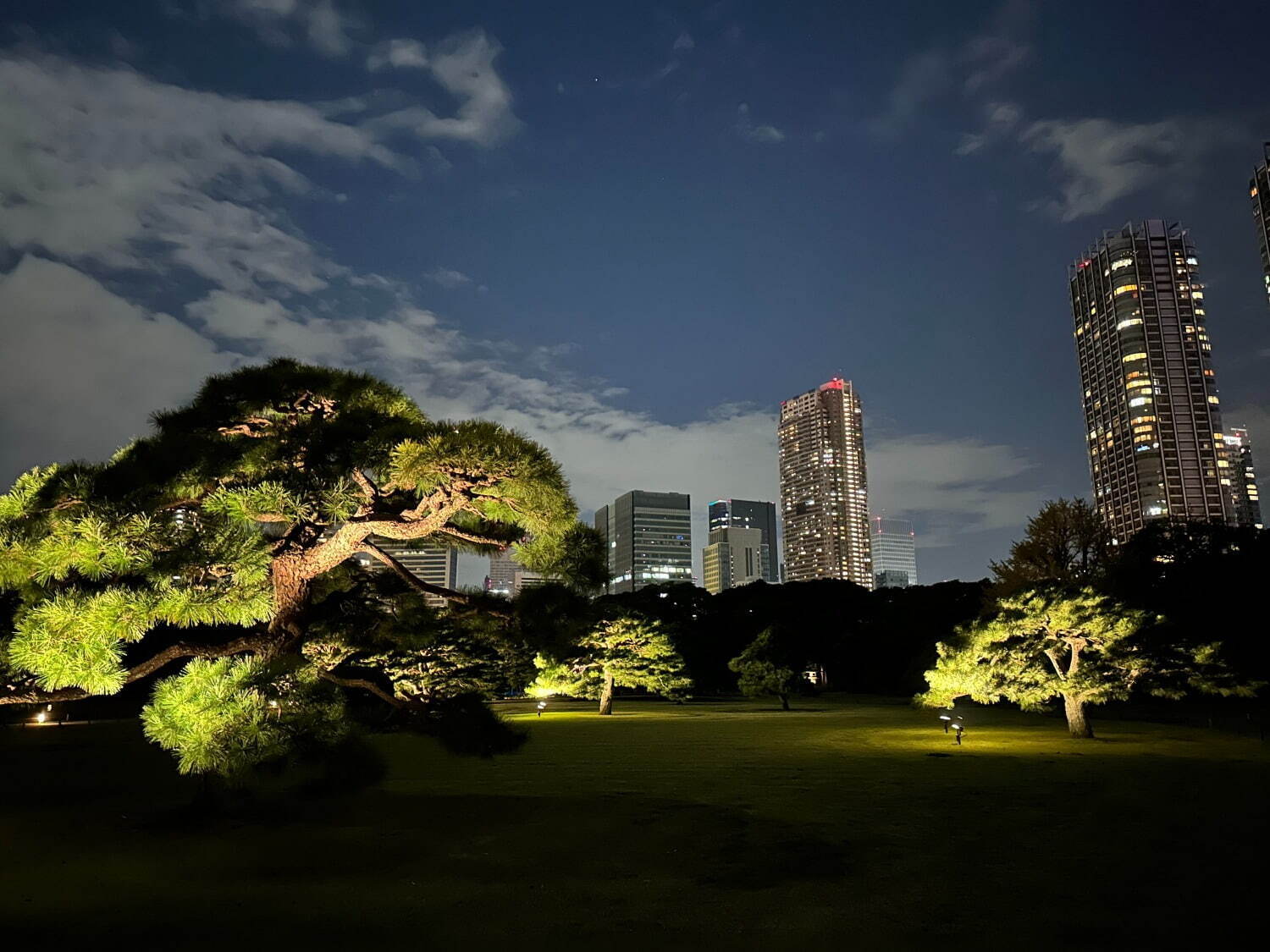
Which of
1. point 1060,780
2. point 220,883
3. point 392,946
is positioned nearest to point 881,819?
point 1060,780

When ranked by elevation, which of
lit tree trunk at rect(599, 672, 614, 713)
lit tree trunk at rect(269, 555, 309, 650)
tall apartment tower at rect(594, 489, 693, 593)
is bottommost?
lit tree trunk at rect(599, 672, 614, 713)

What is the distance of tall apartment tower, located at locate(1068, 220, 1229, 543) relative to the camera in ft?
395

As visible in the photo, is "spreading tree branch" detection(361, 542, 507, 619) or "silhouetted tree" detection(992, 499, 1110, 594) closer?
"spreading tree branch" detection(361, 542, 507, 619)

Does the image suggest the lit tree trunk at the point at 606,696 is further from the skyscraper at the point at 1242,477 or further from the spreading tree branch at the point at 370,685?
the skyscraper at the point at 1242,477

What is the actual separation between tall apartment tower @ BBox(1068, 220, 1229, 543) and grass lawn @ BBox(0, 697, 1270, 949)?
124 meters

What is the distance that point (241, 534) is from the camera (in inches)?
196

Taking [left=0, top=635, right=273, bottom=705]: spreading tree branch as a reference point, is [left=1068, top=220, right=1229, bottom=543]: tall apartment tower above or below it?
above

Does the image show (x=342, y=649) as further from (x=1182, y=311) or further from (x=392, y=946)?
(x=1182, y=311)

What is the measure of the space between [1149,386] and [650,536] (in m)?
97.3

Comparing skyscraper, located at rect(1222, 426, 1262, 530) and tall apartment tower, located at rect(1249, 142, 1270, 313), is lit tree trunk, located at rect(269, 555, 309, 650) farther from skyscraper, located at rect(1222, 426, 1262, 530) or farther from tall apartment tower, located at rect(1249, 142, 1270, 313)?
skyscraper, located at rect(1222, 426, 1262, 530)

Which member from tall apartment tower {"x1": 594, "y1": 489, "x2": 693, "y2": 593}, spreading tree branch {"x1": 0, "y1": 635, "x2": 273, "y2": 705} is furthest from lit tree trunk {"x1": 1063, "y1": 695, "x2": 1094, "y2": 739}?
tall apartment tower {"x1": 594, "y1": 489, "x2": 693, "y2": 593}

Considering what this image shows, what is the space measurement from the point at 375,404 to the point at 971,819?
758 centimetres

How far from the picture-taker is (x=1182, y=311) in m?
128

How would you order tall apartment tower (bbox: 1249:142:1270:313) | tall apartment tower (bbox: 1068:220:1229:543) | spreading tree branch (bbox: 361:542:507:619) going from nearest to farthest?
spreading tree branch (bbox: 361:542:507:619) < tall apartment tower (bbox: 1249:142:1270:313) < tall apartment tower (bbox: 1068:220:1229:543)
